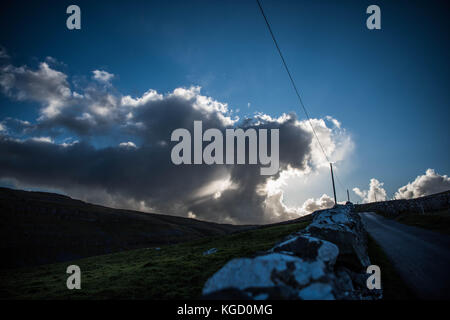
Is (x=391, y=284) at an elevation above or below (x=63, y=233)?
above

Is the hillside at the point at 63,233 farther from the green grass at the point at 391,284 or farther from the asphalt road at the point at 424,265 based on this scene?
the green grass at the point at 391,284

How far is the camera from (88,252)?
79000mm

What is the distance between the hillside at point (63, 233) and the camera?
224 ft

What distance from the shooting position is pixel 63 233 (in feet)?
277

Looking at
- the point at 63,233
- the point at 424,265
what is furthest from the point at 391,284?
the point at 63,233

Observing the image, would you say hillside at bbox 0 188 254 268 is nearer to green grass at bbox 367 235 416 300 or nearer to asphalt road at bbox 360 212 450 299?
asphalt road at bbox 360 212 450 299

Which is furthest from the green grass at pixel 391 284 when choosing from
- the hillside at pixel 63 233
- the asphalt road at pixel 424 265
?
the hillside at pixel 63 233

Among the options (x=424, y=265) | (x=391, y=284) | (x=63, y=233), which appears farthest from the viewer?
(x=63, y=233)

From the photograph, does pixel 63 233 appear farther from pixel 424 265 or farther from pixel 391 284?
pixel 424 265

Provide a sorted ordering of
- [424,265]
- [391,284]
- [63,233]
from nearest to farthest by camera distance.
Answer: [391,284] < [424,265] < [63,233]


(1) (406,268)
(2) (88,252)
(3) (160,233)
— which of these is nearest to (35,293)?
(1) (406,268)
